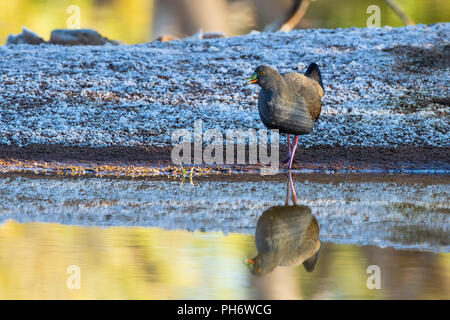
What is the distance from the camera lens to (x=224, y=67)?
53.7ft

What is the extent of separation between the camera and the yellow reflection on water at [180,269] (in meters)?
5.77

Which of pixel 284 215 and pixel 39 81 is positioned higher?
pixel 39 81

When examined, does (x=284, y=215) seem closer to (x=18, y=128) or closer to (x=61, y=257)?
(x=61, y=257)

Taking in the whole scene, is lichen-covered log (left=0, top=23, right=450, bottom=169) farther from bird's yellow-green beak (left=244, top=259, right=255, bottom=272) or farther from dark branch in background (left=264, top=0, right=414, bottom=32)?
bird's yellow-green beak (left=244, top=259, right=255, bottom=272)

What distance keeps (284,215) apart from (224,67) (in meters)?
8.25

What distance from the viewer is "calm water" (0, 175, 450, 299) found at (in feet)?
19.5

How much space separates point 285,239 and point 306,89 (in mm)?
4462

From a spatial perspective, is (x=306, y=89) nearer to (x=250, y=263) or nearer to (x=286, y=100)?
(x=286, y=100)

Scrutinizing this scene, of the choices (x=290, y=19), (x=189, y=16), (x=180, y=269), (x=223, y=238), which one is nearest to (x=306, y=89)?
(x=223, y=238)

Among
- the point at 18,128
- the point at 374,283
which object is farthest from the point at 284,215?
the point at 18,128

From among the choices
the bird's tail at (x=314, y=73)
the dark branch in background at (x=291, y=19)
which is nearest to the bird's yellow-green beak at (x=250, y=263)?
the bird's tail at (x=314, y=73)

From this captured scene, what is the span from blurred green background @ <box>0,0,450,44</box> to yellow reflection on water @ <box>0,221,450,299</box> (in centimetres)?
1761

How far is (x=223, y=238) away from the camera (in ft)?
24.8

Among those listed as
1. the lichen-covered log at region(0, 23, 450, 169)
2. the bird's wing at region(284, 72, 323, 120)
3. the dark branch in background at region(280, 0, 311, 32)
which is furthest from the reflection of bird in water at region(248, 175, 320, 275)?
the dark branch in background at region(280, 0, 311, 32)
